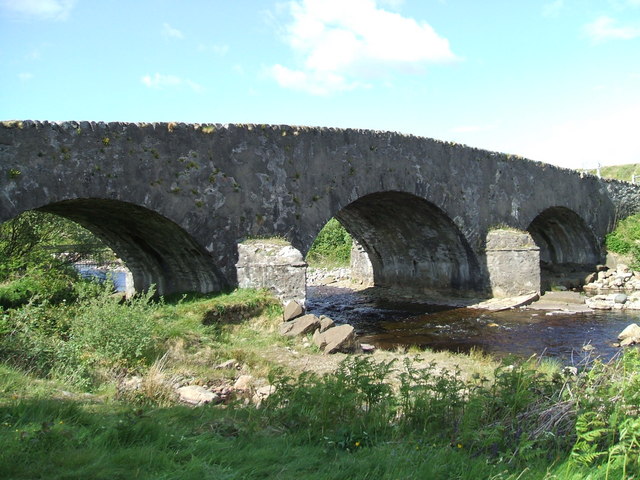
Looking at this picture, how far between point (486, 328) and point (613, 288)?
10956 mm

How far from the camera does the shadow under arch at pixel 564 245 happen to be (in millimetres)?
24266

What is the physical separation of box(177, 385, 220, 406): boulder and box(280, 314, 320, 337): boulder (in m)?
3.76

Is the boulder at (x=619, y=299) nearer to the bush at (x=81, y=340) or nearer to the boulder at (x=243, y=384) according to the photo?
the boulder at (x=243, y=384)

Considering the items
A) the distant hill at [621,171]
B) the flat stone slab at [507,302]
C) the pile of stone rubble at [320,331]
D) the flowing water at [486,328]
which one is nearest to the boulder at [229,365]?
the pile of stone rubble at [320,331]

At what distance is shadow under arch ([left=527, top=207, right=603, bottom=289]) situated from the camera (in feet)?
79.6

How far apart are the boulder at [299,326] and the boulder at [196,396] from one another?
3.76 m

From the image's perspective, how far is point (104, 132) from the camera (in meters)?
10.1

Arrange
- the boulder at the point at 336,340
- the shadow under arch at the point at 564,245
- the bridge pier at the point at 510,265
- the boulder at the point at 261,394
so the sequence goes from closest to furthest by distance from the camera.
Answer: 1. the boulder at the point at 261,394
2. the boulder at the point at 336,340
3. the bridge pier at the point at 510,265
4. the shadow under arch at the point at 564,245

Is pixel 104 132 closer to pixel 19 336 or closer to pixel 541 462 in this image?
pixel 19 336

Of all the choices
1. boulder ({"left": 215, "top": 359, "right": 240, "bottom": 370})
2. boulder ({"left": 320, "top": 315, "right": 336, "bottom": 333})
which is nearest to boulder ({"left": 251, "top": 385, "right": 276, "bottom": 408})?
boulder ({"left": 215, "top": 359, "right": 240, "bottom": 370})

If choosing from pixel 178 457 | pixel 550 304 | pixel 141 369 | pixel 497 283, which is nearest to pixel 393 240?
pixel 497 283

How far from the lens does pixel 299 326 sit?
1029cm

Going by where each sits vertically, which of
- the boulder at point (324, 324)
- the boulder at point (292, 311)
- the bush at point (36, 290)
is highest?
the bush at point (36, 290)

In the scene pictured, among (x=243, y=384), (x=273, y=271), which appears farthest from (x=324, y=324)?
(x=243, y=384)
